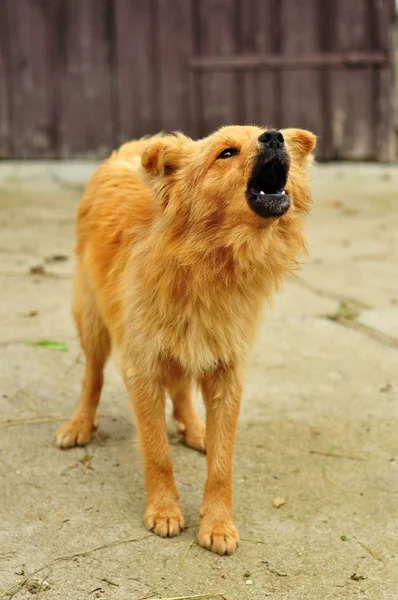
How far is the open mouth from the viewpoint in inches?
108

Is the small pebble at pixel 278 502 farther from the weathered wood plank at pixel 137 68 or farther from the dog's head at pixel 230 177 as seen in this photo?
the weathered wood plank at pixel 137 68

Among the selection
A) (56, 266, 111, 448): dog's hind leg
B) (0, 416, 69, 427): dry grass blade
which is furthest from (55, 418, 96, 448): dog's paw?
(0, 416, 69, 427): dry grass blade

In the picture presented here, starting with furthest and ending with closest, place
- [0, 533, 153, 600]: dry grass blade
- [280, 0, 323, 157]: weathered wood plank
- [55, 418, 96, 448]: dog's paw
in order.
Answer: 1. [280, 0, 323, 157]: weathered wood plank
2. [55, 418, 96, 448]: dog's paw
3. [0, 533, 153, 600]: dry grass blade

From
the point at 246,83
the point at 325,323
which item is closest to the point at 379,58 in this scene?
the point at 246,83

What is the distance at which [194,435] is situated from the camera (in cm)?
361

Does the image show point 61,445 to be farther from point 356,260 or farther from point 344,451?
point 356,260

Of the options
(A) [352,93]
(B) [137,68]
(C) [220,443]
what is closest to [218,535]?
(C) [220,443]

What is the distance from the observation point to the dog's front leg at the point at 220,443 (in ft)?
9.58

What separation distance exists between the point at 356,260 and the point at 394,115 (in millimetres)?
3831

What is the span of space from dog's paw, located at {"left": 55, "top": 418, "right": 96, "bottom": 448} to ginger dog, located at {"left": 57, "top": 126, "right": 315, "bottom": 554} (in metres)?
0.56

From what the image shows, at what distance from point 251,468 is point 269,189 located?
121 cm

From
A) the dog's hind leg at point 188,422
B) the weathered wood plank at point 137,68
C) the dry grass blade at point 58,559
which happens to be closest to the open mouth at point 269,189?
the dog's hind leg at point 188,422

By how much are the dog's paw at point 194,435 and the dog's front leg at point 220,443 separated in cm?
51

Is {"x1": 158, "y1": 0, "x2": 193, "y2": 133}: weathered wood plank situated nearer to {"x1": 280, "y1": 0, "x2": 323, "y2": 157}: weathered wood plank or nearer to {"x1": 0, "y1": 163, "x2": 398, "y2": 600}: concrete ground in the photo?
{"x1": 280, "y1": 0, "x2": 323, "y2": 157}: weathered wood plank
